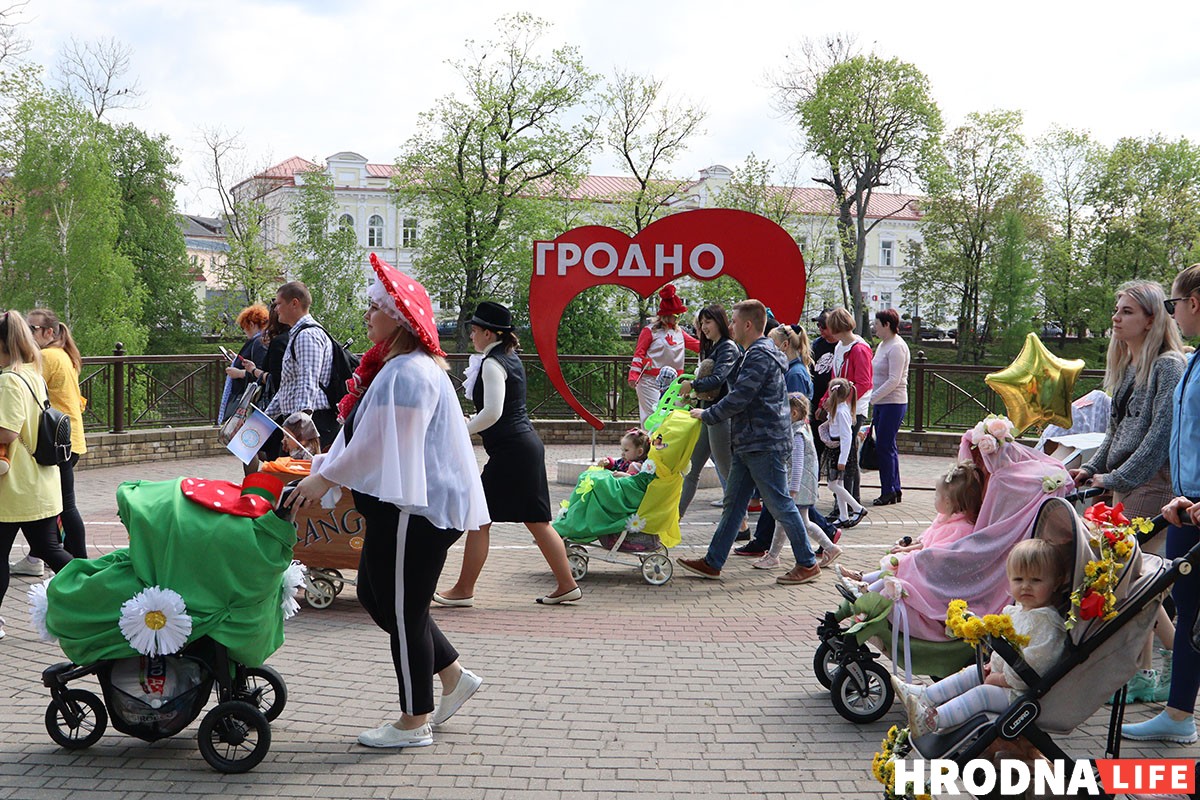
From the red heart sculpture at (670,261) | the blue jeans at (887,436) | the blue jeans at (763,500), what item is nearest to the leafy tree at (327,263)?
the red heart sculpture at (670,261)

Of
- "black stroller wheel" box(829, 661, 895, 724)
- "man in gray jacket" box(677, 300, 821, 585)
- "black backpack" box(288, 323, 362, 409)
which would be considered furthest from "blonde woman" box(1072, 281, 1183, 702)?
"black backpack" box(288, 323, 362, 409)

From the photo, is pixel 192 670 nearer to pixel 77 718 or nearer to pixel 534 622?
pixel 77 718

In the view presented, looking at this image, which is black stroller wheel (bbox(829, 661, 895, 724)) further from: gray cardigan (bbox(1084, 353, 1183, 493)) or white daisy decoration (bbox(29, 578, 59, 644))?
white daisy decoration (bbox(29, 578, 59, 644))

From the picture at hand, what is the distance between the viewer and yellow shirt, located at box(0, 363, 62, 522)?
5.45m

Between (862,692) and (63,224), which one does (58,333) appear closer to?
(862,692)

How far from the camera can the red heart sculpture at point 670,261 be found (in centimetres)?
1045

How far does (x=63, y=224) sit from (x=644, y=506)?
3898 cm

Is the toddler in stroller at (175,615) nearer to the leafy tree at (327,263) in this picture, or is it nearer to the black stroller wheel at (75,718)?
the black stroller wheel at (75,718)

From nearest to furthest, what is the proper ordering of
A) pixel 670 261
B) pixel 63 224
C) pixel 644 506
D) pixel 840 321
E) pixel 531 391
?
pixel 644 506 < pixel 840 321 < pixel 670 261 < pixel 531 391 < pixel 63 224

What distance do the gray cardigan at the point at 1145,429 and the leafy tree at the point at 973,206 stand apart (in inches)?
1881

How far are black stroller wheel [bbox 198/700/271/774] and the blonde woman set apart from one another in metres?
3.94

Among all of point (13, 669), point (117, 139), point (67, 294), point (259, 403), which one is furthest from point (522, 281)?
point (13, 669)

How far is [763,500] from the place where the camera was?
739 cm

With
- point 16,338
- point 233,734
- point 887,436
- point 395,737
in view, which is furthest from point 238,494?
point 887,436
